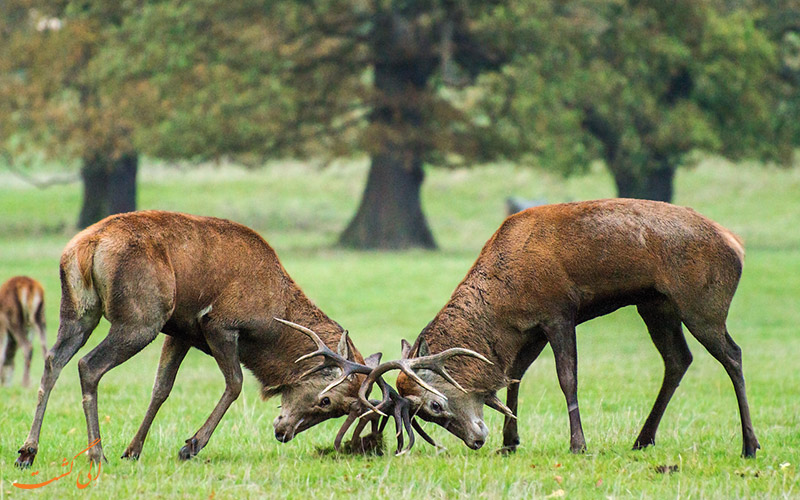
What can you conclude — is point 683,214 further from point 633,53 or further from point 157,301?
point 633,53

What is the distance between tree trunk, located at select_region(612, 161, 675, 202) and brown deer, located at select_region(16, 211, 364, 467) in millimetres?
26595

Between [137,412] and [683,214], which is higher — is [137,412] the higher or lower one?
the lower one

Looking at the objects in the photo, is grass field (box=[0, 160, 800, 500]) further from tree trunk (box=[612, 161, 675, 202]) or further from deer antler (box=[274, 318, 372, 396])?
tree trunk (box=[612, 161, 675, 202])

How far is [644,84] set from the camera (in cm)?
2994

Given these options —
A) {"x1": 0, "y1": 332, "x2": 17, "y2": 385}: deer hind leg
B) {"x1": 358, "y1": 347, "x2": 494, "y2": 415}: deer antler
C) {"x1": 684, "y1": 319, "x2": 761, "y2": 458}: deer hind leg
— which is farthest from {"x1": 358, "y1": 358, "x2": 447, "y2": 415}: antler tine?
{"x1": 0, "y1": 332, "x2": 17, "y2": 385}: deer hind leg

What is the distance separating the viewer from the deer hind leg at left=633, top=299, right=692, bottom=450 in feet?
24.7

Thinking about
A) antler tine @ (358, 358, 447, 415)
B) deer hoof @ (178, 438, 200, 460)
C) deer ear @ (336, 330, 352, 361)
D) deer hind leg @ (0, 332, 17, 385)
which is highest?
deer ear @ (336, 330, 352, 361)

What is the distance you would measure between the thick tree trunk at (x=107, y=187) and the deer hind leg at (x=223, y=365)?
2805cm

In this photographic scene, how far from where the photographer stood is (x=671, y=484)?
19.8 ft

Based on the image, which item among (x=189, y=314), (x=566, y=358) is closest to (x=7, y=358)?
(x=189, y=314)

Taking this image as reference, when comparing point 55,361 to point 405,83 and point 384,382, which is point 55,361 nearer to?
point 384,382

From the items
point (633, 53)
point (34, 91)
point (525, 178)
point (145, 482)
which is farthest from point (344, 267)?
point (525, 178)

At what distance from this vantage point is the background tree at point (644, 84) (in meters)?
27.6

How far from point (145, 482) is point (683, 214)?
393cm
